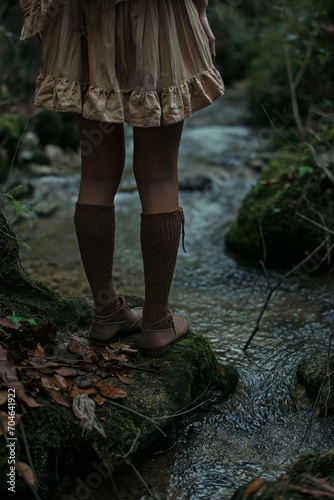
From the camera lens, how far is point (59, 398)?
2125 millimetres

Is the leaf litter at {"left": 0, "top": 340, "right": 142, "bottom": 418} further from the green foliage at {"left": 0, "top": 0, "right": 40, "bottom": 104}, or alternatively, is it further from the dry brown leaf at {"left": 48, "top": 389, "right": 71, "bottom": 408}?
the green foliage at {"left": 0, "top": 0, "right": 40, "bottom": 104}

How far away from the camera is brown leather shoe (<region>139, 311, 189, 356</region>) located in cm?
249

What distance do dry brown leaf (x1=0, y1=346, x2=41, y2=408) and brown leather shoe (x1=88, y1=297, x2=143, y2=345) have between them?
1.65ft

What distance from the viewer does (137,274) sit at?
4305 millimetres

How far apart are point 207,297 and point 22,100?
4741 mm

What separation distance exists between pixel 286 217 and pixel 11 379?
2679 millimetres

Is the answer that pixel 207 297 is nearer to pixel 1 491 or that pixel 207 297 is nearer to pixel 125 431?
pixel 125 431

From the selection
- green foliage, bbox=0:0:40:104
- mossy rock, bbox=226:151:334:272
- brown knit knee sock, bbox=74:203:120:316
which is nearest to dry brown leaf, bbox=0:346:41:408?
brown knit knee sock, bbox=74:203:120:316

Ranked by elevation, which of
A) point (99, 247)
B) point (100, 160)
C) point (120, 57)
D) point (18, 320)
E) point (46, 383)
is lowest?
point (46, 383)

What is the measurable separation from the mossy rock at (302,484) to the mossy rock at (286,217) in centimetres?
212

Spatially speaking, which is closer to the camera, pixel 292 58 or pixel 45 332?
pixel 45 332

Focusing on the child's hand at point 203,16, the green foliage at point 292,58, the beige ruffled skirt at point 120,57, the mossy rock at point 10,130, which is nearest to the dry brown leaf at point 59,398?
the beige ruffled skirt at point 120,57

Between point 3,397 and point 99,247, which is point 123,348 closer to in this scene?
point 99,247

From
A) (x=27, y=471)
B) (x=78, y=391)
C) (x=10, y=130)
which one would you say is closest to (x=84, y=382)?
(x=78, y=391)
